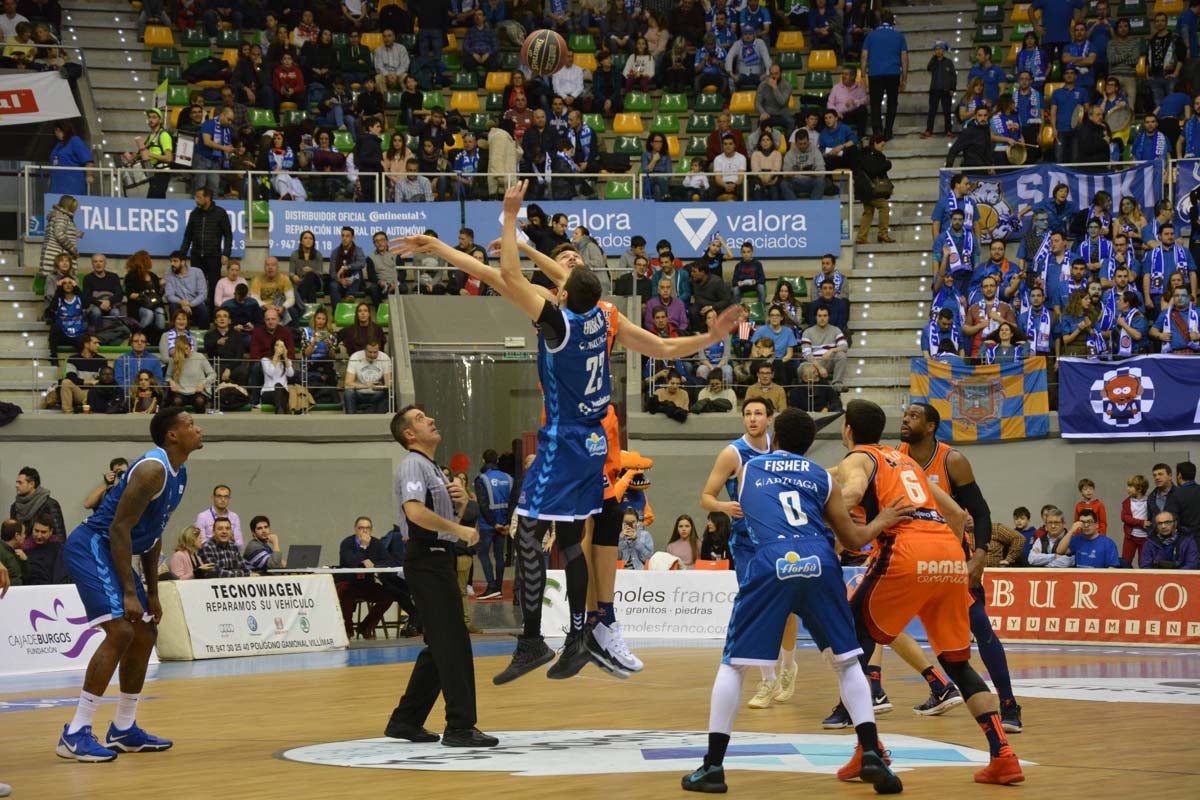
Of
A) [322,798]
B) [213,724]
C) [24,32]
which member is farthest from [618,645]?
[24,32]

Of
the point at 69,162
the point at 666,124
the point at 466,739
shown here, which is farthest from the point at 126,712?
the point at 666,124

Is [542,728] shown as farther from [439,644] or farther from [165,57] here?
[165,57]

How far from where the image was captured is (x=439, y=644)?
32.7ft

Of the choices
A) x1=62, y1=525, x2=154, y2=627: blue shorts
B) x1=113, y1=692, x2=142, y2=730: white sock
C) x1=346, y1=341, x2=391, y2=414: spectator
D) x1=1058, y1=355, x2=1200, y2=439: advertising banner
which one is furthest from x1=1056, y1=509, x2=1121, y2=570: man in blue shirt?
x1=62, y1=525, x2=154, y2=627: blue shorts

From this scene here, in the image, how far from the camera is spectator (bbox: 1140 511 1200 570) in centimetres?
1955

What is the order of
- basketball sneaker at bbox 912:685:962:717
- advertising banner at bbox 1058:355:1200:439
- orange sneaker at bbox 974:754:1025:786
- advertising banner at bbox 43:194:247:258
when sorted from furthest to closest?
advertising banner at bbox 43:194:247:258, advertising banner at bbox 1058:355:1200:439, basketball sneaker at bbox 912:685:962:717, orange sneaker at bbox 974:754:1025:786

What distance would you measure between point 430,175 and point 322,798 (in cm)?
1970

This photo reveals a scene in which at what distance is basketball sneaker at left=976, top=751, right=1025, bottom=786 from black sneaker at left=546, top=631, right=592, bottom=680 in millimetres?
2503

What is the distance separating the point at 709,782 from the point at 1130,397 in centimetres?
1628

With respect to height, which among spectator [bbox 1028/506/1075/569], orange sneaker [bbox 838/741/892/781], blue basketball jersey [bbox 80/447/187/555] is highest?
blue basketball jersey [bbox 80/447/187/555]

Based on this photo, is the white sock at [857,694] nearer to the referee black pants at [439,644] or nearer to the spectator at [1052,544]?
the referee black pants at [439,644]

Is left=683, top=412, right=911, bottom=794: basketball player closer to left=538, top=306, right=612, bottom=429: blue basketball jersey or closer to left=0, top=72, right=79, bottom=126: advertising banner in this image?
left=538, top=306, right=612, bottom=429: blue basketball jersey

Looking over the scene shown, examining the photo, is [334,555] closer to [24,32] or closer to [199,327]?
[199,327]

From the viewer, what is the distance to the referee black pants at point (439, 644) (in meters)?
9.97
